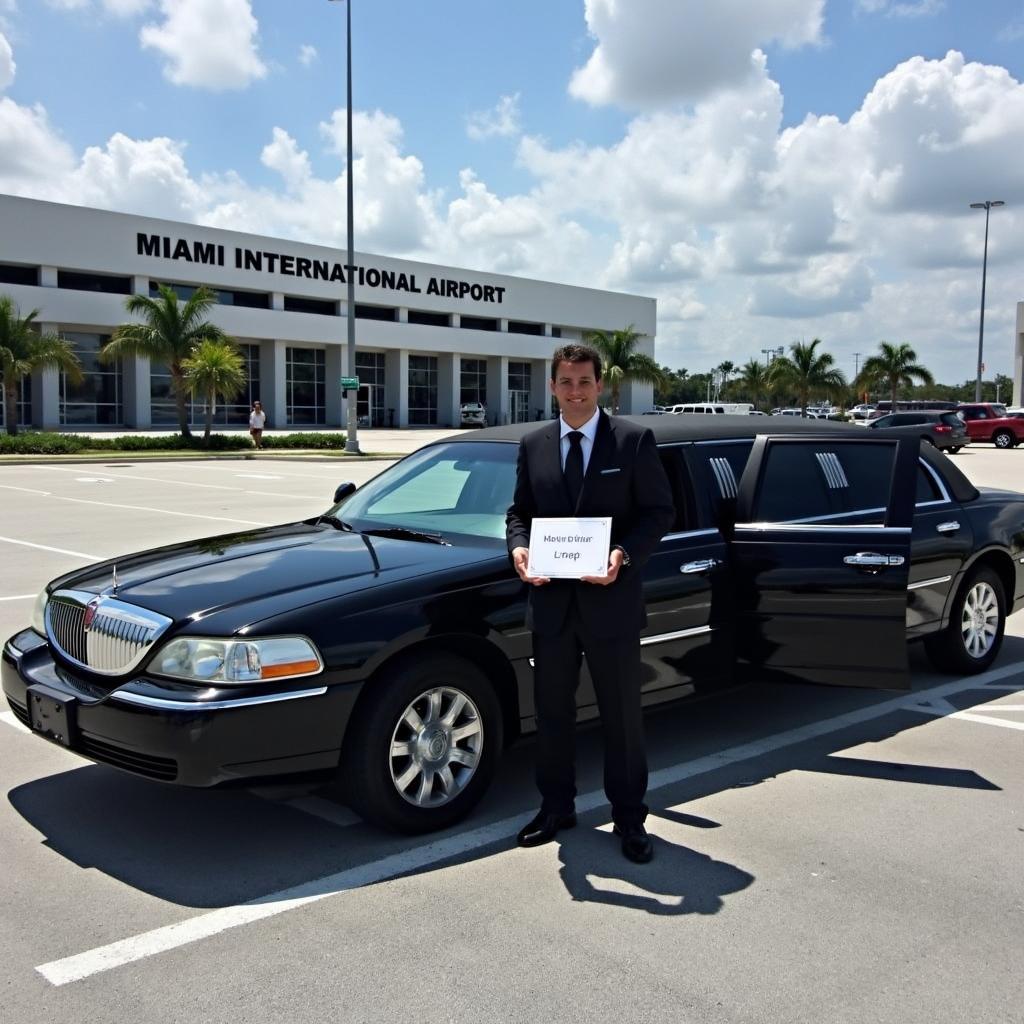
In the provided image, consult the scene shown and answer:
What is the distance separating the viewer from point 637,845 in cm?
401

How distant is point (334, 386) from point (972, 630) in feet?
167

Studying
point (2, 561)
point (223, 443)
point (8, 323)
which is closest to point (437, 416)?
point (223, 443)

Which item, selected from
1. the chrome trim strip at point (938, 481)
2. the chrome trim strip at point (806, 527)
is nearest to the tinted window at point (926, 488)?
the chrome trim strip at point (938, 481)

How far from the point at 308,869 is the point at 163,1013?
3.29 ft

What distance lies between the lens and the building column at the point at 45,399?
139 feet

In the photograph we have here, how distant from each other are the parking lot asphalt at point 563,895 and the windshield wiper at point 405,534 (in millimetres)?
1164

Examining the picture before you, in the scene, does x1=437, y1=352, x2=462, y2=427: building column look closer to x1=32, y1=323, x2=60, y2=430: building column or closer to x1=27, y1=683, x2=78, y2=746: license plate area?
x1=32, y1=323, x2=60, y2=430: building column

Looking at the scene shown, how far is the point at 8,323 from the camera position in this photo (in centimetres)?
3272

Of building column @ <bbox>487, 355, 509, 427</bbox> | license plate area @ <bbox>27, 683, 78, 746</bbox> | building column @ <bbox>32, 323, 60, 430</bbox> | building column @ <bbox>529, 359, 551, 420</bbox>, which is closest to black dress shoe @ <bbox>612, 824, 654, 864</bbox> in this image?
license plate area @ <bbox>27, 683, 78, 746</bbox>

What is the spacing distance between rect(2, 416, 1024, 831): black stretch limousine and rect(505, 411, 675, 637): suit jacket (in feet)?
1.58

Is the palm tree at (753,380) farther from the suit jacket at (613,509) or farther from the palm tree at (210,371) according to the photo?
the suit jacket at (613,509)

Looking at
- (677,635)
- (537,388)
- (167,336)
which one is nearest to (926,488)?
(677,635)

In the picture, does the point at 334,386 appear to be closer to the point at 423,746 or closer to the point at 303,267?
the point at 303,267

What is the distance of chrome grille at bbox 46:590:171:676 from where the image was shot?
13.1 feet
